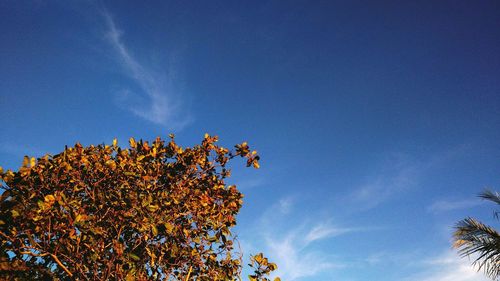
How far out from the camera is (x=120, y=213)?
22.3 ft

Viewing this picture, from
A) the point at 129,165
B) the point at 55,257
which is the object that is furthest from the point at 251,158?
the point at 55,257

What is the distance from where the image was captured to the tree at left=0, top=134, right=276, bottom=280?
20.8 ft

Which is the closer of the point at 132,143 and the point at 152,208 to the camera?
the point at 152,208

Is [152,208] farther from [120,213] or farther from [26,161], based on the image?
[26,161]

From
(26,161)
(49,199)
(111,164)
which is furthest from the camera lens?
(111,164)

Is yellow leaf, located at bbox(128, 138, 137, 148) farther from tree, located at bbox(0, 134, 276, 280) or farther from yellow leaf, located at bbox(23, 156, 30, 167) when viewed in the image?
yellow leaf, located at bbox(23, 156, 30, 167)

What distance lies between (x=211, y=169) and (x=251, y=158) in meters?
0.98

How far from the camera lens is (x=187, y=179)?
7949 mm

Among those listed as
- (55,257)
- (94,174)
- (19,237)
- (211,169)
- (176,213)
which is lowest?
(55,257)

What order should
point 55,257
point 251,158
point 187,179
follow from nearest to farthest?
point 55,257 → point 187,179 → point 251,158

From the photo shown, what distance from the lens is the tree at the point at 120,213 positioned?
6336 mm

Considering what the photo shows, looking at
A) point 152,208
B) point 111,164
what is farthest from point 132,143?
point 152,208

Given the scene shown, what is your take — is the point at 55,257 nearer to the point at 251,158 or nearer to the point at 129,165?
the point at 129,165

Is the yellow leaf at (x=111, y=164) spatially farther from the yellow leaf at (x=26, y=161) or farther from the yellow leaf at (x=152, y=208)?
the yellow leaf at (x=26, y=161)
